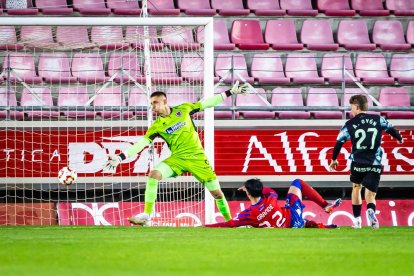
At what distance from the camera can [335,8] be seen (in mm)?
18594

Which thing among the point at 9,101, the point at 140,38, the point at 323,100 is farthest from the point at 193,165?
the point at 323,100

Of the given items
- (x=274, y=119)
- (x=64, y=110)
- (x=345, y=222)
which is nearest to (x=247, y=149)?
(x=274, y=119)

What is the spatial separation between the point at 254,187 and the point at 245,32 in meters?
7.19

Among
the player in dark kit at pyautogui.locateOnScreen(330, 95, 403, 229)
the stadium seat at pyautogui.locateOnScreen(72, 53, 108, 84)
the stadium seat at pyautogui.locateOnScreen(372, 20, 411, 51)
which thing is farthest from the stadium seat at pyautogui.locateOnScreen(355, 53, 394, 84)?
the player in dark kit at pyautogui.locateOnScreen(330, 95, 403, 229)

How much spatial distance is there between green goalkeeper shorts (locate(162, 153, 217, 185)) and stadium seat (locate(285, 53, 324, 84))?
5.10 m

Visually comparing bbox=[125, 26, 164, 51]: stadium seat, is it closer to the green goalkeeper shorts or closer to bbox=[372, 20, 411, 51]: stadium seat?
the green goalkeeper shorts

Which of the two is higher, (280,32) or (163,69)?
(280,32)

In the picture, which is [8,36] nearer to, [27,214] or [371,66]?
[27,214]

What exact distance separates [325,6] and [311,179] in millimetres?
4618

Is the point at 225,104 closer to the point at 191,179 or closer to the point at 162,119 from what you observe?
the point at 191,179

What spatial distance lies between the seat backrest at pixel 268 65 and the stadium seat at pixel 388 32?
2.22 m

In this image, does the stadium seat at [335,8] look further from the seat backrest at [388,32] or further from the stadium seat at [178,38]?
the stadium seat at [178,38]

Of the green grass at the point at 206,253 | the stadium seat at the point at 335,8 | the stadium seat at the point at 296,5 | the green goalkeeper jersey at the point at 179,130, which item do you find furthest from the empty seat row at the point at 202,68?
the green grass at the point at 206,253

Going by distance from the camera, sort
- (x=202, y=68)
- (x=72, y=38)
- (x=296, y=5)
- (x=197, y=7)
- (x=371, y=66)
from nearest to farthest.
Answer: (x=72, y=38), (x=202, y=68), (x=371, y=66), (x=197, y=7), (x=296, y=5)
